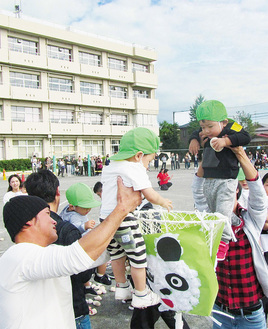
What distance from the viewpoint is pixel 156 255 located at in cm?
154

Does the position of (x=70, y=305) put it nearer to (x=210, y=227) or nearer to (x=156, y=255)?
(x=156, y=255)

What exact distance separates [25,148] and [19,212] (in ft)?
112

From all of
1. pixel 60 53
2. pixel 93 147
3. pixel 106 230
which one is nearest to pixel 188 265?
pixel 106 230

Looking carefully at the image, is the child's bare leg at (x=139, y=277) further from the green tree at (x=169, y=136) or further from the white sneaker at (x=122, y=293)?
the green tree at (x=169, y=136)

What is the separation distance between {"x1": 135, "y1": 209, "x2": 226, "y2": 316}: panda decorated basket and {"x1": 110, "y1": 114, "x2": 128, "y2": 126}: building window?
39945 mm

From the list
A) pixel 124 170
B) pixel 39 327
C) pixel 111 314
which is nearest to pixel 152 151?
pixel 124 170

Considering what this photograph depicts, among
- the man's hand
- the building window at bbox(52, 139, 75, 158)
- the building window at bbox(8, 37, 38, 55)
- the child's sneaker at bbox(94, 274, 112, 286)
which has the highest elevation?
the building window at bbox(8, 37, 38, 55)

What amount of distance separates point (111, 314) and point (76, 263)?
229 cm

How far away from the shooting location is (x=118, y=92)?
41344mm

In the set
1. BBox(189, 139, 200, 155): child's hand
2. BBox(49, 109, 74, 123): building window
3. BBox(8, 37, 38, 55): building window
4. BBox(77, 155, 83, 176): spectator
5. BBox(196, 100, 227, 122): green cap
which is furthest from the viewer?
BBox(49, 109, 74, 123): building window

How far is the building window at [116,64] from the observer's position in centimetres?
4038

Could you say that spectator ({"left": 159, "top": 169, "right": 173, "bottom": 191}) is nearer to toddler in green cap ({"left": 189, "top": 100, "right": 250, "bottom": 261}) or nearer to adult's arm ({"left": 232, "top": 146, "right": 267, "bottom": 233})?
toddler in green cap ({"left": 189, "top": 100, "right": 250, "bottom": 261})

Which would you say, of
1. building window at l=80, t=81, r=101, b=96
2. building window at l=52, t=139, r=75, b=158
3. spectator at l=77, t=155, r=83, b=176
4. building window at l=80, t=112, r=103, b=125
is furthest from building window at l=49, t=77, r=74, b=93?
spectator at l=77, t=155, r=83, b=176

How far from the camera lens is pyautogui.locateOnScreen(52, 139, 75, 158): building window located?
114ft
